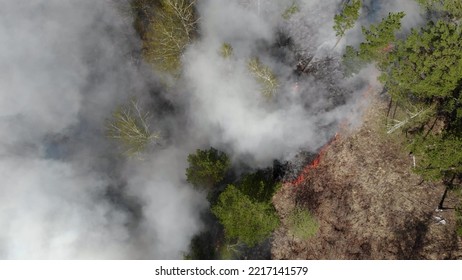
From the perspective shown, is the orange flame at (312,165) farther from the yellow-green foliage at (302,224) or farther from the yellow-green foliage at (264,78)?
the yellow-green foliage at (264,78)

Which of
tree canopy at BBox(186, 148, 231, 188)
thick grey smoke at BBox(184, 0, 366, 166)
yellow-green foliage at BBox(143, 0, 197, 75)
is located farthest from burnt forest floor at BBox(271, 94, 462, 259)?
yellow-green foliage at BBox(143, 0, 197, 75)

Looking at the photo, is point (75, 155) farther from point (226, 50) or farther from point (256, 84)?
point (256, 84)

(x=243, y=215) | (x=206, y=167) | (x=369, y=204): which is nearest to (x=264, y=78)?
(x=206, y=167)

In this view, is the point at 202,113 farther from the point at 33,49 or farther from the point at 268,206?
the point at 33,49

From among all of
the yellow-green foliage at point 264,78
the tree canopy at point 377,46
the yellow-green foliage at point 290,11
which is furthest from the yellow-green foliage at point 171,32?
the tree canopy at point 377,46

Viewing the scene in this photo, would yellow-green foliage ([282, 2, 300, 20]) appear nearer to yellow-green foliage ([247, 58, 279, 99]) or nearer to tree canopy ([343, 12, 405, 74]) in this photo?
yellow-green foliage ([247, 58, 279, 99])

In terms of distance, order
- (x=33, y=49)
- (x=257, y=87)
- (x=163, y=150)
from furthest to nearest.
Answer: (x=33, y=49) < (x=163, y=150) < (x=257, y=87)

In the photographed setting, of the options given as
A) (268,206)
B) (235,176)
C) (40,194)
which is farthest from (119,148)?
(268,206)
